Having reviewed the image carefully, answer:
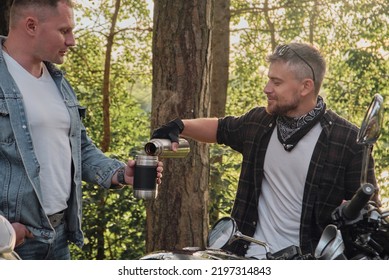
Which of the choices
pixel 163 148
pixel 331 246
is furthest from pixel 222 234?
pixel 163 148

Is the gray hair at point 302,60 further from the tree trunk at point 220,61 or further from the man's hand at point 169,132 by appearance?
the tree trunk at point 220,61

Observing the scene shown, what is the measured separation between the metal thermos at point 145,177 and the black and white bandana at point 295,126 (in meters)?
0.64

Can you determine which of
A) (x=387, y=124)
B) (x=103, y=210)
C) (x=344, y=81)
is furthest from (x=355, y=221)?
(x=344, y=81)

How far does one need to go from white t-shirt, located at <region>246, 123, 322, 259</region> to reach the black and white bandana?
2 centimetres

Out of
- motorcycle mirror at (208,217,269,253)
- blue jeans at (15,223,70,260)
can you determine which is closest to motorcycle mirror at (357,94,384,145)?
motorcycle mirror at (208,217,269,253)

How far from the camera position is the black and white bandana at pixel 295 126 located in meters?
3.69

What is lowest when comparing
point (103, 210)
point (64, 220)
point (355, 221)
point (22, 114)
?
point (103, 210)

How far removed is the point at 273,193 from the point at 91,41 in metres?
12.2

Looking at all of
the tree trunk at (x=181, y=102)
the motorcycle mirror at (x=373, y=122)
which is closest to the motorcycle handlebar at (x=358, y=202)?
the motorcycle mirror at (x=373, y=122)

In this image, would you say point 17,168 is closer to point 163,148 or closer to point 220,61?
point 163,148

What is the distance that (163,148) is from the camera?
3.59 meters

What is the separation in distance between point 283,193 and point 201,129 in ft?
2.14
